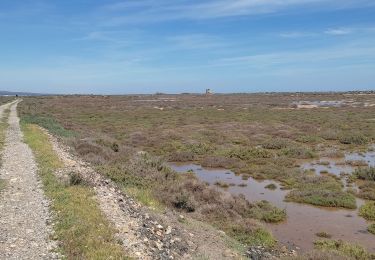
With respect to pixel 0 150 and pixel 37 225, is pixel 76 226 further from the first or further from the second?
pixel 0 150

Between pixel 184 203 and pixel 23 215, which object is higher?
pixel 23 215

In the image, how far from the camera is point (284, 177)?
27.5 metres

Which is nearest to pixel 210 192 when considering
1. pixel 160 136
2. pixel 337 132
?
pixel 160 136

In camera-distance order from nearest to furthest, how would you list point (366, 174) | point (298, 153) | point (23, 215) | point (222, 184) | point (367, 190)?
point (23, 215) < point (367, 190) < point (222, 184) < point (366, 174) < point (298, 153)

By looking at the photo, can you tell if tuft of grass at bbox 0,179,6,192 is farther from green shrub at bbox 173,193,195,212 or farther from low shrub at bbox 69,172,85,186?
green shrub at bbox 173,193,195,212

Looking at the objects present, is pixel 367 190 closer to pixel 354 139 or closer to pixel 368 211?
pixel 368 211

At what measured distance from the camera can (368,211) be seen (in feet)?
64.3

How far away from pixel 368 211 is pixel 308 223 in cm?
339

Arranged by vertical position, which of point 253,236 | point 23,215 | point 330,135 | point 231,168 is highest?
point 23,215

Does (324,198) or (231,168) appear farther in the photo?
(231,168)

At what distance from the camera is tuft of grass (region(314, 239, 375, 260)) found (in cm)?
1398

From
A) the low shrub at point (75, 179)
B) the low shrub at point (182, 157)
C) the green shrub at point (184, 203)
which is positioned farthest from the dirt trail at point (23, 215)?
the low shrub at point (182, 157)

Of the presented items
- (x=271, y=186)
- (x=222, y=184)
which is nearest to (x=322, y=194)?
(x=271, y=186)

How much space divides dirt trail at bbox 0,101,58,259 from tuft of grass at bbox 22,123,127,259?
0.35 m
